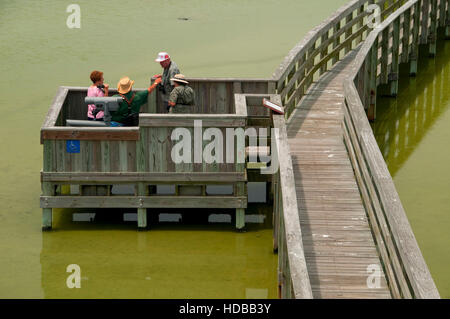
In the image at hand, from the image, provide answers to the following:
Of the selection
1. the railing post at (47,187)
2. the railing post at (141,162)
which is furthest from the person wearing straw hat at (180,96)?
the railing post at (47,187)

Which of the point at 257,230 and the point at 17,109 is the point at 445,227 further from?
the point at 17,109

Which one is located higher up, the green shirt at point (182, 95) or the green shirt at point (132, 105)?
the green shirt at point (182, 95)

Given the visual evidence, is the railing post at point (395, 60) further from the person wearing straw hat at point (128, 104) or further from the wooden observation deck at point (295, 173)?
the person wearing straw hat at point (128, 104)

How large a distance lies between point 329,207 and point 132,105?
3519 mm

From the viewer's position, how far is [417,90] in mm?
21453

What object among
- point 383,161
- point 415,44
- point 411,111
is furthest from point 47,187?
point 415,44

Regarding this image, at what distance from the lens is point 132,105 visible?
15.0 meters

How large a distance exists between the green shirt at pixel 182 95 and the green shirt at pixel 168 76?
0.56 m

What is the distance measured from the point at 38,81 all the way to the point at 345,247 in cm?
1103

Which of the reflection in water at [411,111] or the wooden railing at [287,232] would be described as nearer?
the wooden railing at [287,232]

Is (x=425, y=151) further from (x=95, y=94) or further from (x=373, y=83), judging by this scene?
(x=95, y=94)

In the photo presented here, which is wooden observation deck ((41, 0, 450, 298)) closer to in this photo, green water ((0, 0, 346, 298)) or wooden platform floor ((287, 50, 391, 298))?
wooden platform floor ((287, 50, 391, 298))

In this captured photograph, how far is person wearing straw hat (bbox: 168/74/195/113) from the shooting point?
48.0ft

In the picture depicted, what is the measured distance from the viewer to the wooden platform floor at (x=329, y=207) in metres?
11.5
